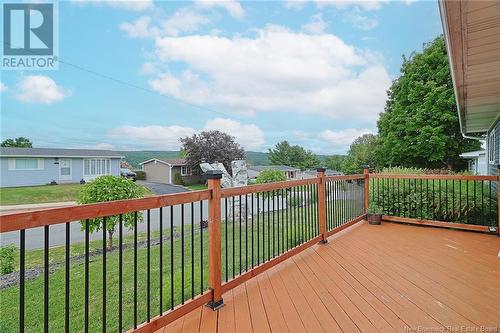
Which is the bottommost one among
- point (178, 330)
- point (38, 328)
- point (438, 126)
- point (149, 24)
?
point (38, 328)

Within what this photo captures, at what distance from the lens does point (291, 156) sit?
1987 inches

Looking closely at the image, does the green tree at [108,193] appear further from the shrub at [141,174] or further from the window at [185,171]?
the shrub at [141,174]

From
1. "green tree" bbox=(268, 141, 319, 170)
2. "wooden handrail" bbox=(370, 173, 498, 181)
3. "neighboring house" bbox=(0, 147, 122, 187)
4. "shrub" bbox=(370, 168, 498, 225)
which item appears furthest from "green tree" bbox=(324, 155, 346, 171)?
"wooden handrail" bbox=(370, 173, 498, 181)

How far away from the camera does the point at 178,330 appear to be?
188cm

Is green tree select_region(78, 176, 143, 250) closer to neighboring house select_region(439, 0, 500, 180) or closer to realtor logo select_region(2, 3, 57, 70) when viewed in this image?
realtor logo select_region(2, 3, 57, 70)

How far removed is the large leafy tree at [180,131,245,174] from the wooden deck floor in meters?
20.8

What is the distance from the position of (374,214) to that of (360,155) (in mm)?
29090

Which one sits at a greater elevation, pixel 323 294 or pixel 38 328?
pixel 323 294

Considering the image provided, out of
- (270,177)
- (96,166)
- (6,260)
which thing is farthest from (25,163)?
(270,177)

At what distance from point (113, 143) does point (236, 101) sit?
12753mm

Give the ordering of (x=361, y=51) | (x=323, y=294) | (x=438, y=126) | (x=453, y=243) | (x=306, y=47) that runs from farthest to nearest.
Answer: (x=438, y=126)
(x=361, y=51)
(x=306, y=47)
(x=453, y=243)
(x=323, y=294)

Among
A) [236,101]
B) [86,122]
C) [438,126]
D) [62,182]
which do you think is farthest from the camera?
[236,101]

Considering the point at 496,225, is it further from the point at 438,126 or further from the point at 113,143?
the point at 113,143

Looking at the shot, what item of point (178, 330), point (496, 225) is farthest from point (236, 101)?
point (178, 330)
